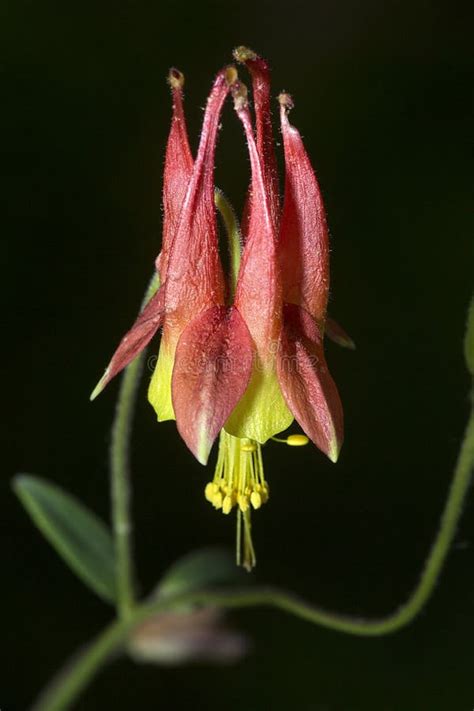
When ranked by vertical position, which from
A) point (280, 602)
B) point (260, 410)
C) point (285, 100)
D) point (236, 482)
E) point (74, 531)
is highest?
point (285, 100)

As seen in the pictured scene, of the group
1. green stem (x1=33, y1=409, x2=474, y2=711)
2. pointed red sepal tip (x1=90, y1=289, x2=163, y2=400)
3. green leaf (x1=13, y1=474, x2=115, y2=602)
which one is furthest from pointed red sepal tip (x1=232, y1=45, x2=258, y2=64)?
green leaf (x1=13, y1=474, x2=115, y2=602)

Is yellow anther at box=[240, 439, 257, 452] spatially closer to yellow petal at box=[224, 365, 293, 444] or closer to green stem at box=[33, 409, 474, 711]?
yellow petal at box=[224, 365, 293, 444]

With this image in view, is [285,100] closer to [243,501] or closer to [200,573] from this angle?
[243,501]

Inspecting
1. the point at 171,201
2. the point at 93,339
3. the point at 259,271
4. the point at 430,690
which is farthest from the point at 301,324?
the point at 430,690

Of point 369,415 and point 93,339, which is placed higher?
point 93,339

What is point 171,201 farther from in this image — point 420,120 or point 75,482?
point 420,120

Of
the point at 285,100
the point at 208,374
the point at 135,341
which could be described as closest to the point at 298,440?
the point at 208,374

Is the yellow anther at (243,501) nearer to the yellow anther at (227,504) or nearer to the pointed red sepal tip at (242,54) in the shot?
the yellow anther at (227,504)
